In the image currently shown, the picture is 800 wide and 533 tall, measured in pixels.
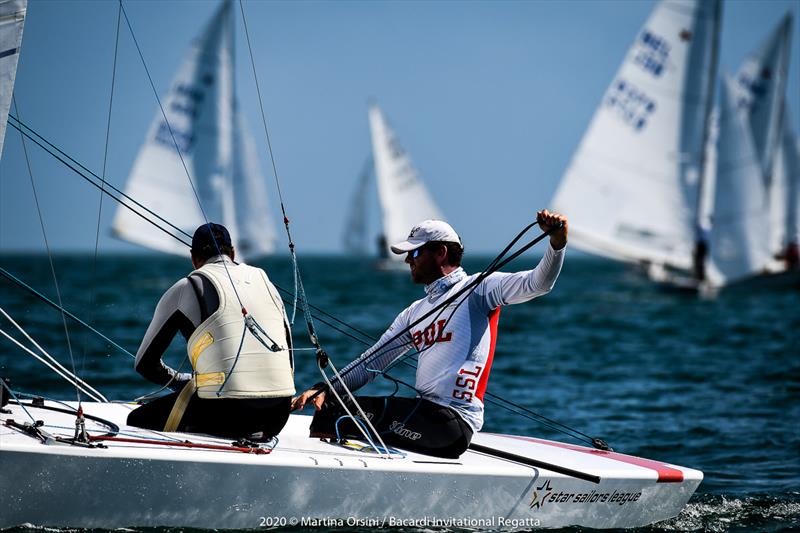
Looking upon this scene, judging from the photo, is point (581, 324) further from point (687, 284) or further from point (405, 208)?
point (405, 208)

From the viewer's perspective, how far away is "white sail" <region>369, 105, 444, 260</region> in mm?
36875

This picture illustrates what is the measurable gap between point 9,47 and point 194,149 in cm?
2255

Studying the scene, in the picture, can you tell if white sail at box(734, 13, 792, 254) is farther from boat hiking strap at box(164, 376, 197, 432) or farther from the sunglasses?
boat hiking strap at box(164, 376, 197, 432)

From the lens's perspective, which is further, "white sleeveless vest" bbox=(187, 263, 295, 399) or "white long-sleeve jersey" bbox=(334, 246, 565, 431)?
"white long-sleeve jersey" bbox=(334, 246, 565, 431)

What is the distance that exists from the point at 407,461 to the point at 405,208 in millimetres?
33361

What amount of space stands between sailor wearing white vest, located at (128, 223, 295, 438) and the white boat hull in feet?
0.37

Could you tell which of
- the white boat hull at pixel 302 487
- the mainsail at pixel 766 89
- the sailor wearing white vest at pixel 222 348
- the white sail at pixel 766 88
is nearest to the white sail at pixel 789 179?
the mainsail at pixel 766 89

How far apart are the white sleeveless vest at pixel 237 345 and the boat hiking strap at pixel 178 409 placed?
0.30 feet

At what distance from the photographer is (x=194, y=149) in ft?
85.2

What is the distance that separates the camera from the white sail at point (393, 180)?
36875 mm

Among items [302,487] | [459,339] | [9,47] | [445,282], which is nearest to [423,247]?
[445,282]

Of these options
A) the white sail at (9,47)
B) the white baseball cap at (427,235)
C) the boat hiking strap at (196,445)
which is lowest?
the boat hiking strap at (196,445)

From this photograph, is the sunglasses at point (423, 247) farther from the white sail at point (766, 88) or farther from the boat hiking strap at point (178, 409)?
the white sail at point (766, 88)

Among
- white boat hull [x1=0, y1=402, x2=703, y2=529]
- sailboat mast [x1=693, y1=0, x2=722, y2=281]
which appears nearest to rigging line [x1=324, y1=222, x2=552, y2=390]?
white boat hull [x1=0, y1=402, x2=703, y2=529]
